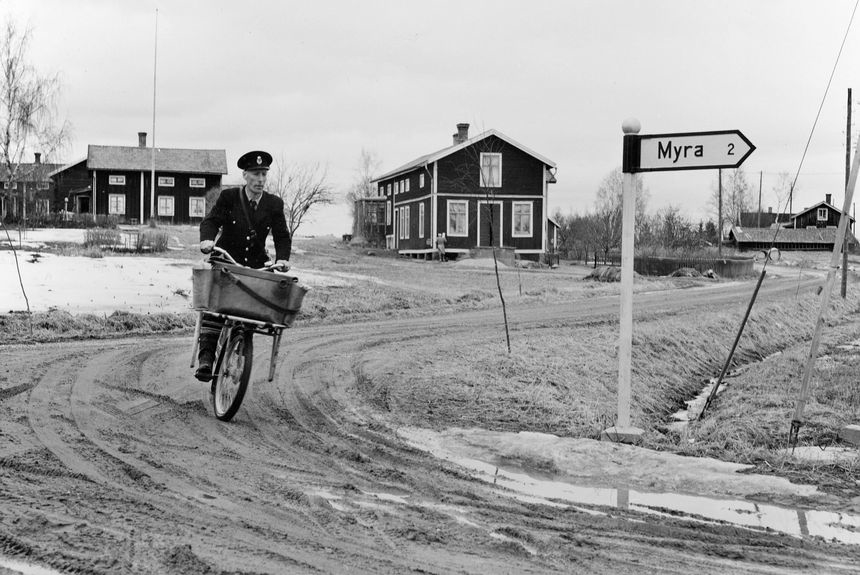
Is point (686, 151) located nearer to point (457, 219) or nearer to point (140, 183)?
point (457, 219)

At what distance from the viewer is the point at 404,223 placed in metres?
A: 54.9

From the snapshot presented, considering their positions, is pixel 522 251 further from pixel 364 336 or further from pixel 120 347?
pixel 120 347

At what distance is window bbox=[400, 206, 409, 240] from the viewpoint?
5415 cm

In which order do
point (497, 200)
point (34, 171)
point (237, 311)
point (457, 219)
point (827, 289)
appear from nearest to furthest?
point (237, 311) < point (827, 289) < point (497, 200) < point (457, 219) < point (34, 171)

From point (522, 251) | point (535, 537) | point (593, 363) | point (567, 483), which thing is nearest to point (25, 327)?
point (593, 363)

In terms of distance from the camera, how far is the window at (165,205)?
215 ft

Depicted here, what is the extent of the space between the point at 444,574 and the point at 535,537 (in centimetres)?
77

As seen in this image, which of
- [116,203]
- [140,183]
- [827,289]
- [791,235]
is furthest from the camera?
[791,235]

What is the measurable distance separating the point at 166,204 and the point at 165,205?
0.35ft

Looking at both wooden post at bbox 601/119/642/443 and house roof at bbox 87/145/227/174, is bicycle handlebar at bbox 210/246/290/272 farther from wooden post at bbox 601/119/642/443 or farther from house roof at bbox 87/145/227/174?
house roof at bbox 87/145/227/174

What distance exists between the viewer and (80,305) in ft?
52.1

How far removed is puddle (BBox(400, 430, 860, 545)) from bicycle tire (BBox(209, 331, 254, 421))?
6.35ft

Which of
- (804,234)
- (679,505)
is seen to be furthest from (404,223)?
(804,234)

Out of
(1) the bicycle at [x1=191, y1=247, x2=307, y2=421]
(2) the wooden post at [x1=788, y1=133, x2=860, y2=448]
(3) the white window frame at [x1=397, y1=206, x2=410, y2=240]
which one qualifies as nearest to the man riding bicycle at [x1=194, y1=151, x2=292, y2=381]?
(1) the bicycle at [x1=191, y1=247, x2=307, y2=421]
